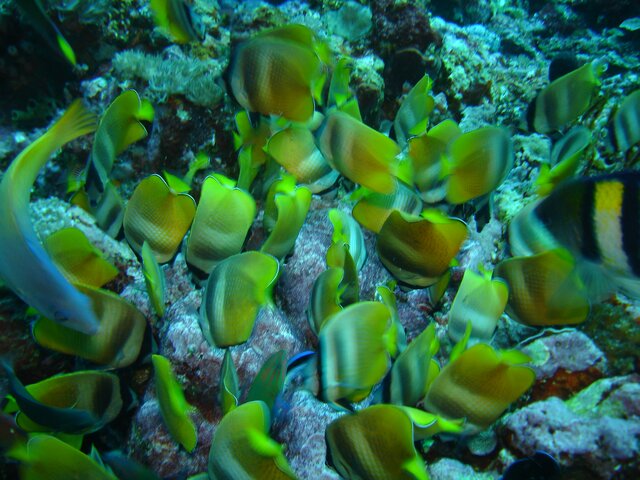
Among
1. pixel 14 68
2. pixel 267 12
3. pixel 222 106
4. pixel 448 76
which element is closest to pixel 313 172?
pixel 222 106

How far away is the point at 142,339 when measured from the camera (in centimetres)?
176

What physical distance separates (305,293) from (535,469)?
130 cm

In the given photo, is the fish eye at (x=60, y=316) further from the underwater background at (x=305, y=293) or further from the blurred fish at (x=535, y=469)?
the blurred fish at (x=535, y=469)

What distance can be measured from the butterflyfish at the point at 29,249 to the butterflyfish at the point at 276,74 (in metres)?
1.03

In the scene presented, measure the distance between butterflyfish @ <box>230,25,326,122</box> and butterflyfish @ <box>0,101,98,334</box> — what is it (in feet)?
3.36

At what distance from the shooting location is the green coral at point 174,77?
9.61 feet

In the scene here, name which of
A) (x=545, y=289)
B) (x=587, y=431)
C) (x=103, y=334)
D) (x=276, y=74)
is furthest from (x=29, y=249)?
(x=587, y=431)

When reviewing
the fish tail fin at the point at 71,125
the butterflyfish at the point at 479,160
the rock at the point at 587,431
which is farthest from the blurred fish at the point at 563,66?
the fish tail fin at the point at 71,125

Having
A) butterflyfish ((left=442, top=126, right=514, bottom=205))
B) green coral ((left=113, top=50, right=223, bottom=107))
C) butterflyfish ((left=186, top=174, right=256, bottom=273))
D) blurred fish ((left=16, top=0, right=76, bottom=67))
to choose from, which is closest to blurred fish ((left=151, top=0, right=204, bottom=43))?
green coral ((left=113, top=50, right=223, bottom=107))

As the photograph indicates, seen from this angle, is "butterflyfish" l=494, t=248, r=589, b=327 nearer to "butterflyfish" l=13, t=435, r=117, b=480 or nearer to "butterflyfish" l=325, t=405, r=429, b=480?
"butterflyfish" l=325, t=405, r=429, b=480

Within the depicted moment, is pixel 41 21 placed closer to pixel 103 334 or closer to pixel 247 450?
pixel 103 334

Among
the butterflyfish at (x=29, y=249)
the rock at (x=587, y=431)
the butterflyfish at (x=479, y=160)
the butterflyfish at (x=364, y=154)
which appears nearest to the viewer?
the butterflyfish at (x=29, y=249)

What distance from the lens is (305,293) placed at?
86.7 inches

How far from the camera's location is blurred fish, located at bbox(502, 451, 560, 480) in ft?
5.31
